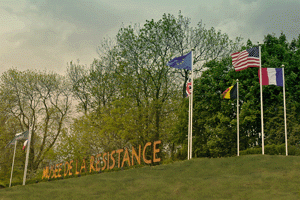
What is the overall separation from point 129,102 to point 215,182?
2136cm

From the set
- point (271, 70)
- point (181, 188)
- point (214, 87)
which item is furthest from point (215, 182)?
point (214, 87)

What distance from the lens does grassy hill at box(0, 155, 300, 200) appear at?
1259cm

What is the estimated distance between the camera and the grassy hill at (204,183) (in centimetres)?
1259

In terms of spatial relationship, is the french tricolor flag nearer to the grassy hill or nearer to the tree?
the grassy hill

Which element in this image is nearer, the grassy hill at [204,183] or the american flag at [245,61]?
the grassy hill at [204,183]

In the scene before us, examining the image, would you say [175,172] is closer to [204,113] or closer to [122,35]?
[204,113]

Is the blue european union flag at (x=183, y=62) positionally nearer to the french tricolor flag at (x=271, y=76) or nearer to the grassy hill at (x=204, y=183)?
the french tricolor flag at (x=271, y=76)

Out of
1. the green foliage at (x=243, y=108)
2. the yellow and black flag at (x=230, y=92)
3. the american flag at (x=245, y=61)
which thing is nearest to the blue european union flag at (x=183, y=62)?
the american flag at (x=245, y=61)

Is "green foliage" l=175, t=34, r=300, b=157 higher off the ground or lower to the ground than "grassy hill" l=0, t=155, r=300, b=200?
higher

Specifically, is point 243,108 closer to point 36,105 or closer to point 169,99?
point 169,99

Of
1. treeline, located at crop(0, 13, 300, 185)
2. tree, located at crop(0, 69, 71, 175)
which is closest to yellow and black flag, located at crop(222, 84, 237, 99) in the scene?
treeline, located at crop(0, 13, 300, 185)

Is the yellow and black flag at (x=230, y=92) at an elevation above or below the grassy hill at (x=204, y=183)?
above

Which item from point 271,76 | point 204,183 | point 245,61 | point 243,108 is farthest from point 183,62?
point 204,183

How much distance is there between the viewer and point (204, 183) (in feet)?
47.2
